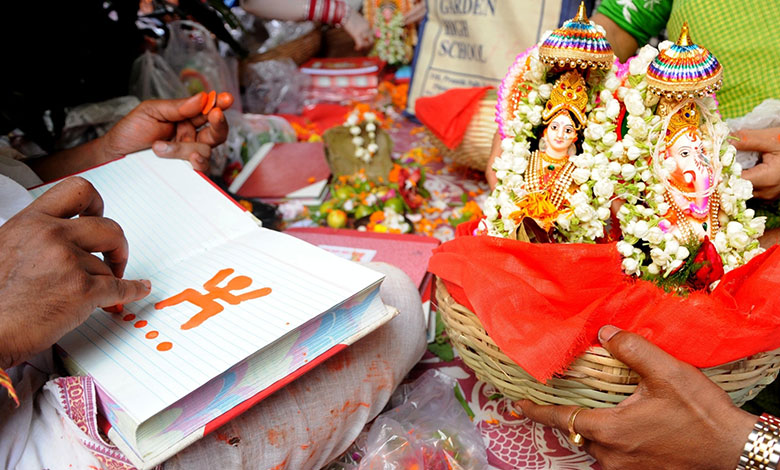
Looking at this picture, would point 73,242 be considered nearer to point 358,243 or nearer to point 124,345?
point 124,345

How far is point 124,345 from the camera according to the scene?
24.6 inches

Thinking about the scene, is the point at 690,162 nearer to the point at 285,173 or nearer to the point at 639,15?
the point at 639,15

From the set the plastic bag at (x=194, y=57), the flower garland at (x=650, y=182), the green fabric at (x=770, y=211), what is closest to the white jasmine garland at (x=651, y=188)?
the flower garland at (x=650, y=182)

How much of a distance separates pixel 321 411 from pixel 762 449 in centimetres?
50

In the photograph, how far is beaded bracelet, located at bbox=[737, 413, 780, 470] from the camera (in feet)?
2.02

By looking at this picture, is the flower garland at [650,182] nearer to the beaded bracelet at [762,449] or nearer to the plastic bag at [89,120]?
the beaded bracelet at [762,449]

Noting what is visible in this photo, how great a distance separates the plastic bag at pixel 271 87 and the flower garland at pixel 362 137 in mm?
682

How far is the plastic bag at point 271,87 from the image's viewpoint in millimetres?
2145

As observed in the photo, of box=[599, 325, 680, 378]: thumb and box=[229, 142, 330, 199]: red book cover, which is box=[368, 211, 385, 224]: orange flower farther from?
box=[599, 325, 680, 378]: thumb

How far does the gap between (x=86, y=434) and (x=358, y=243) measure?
A: 0.74 metres

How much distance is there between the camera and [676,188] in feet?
2.46

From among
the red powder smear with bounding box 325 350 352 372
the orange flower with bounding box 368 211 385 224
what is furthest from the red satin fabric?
the red powder smear with bounding box 325 350 352 372

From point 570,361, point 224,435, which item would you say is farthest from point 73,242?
point 570,361

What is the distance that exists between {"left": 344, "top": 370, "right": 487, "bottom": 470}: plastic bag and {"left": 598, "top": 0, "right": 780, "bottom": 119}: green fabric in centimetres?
77
